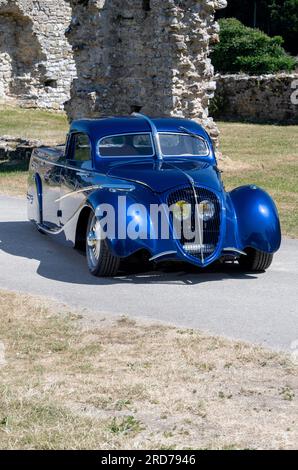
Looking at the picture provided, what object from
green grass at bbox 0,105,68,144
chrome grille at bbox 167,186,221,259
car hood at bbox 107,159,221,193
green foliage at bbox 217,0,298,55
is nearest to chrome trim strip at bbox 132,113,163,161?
car hood at bbox 107,159,221,193

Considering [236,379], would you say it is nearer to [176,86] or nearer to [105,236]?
[105,236]

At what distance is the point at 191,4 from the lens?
1892 centimetres

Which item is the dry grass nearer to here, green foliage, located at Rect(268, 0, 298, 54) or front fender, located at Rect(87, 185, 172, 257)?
front fender, located at Rect(87, 185, 172, 257)

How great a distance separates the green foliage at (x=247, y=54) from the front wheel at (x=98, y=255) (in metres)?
32.5

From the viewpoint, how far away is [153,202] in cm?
891

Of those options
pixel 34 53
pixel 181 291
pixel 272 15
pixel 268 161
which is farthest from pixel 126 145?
pixel 272 15

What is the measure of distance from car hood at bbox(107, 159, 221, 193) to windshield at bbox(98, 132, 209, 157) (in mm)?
287

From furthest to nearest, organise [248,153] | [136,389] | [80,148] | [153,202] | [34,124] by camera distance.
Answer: [34,124]
[248,153]
[80,148]
[153,202]
[136,389]

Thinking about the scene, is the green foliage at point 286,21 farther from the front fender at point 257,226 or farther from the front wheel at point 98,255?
the front wheel at point 98,255

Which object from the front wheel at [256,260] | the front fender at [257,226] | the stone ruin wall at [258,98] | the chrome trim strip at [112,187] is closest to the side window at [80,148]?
the chrome trim strip at [112,187]

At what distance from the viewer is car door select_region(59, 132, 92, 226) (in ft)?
32.3

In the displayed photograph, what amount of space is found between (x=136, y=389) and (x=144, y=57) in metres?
15.5

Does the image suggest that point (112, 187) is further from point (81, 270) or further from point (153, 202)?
point (81, 270)
